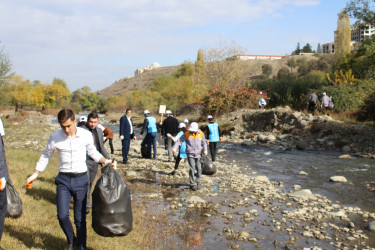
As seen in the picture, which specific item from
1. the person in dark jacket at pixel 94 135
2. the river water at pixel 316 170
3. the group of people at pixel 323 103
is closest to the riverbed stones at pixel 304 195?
the river water at pixel 316 170

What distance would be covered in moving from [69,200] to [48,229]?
5.34 ft

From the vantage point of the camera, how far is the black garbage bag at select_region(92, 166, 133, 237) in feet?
15.8

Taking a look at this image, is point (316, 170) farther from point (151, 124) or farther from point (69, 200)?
point (69, 200)

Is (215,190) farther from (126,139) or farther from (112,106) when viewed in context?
(112,106)

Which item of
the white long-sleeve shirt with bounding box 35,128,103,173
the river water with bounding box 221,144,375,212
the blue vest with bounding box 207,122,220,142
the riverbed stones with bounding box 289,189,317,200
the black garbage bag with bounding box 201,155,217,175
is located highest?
the white long-sleeve shirt with bounding box 35,128,103,173

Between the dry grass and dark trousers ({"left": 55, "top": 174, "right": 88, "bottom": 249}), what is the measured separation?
74 cm

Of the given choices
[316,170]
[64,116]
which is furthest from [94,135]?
[316,170]

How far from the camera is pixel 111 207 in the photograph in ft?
15.8

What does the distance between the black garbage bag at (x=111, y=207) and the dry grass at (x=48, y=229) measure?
1.00 m

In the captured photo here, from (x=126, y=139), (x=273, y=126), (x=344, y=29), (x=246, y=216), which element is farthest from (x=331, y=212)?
(x=344, y=29)

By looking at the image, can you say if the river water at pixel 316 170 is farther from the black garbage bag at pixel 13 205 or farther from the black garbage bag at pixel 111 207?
the black garbage bag at pixel 13 205

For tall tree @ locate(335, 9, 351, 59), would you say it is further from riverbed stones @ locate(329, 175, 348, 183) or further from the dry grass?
the dry grass

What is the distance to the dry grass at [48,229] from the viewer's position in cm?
555

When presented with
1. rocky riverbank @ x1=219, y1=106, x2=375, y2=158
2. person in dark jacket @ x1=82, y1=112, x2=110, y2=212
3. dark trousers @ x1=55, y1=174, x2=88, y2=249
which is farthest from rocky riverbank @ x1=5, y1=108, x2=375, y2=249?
rocky riverbank @ x1=219, y1=106, x2=375, y2=158
